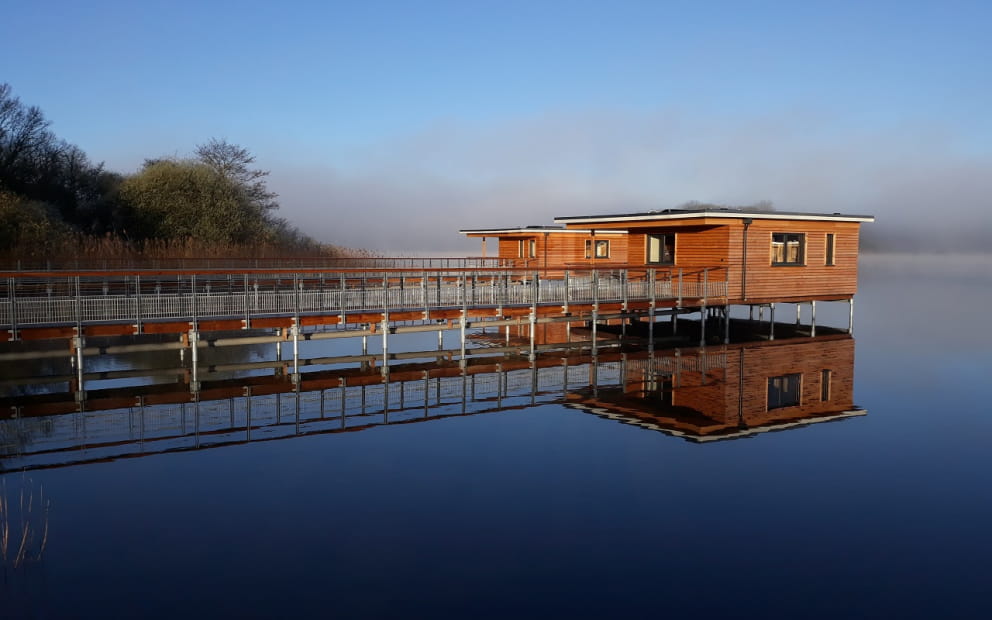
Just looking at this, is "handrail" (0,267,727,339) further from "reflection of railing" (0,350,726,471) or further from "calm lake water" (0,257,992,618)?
"calm lake water" (0,257,992,618)

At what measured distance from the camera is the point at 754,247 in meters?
28.6

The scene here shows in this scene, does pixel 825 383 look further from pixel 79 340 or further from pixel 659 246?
pixel 79 340

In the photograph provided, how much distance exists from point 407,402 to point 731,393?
771 centimetres

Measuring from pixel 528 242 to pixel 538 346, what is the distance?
13.7 metres

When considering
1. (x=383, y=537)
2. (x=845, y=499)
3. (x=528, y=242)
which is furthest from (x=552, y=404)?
(x=528, y=242)

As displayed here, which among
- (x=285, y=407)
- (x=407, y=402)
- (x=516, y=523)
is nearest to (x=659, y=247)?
(x=407, y=402)

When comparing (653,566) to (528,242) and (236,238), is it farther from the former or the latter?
(236,238)

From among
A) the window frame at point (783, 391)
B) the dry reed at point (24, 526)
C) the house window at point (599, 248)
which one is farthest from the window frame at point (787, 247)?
the dry reed at point (24, 526)

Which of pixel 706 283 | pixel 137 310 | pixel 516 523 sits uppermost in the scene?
pixel 706 283

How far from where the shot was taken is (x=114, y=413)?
52.6 feet

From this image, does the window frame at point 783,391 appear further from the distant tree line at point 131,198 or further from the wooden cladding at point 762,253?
the distant tree line at point 131,198

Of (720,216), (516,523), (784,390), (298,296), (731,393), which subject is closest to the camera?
(516,523)

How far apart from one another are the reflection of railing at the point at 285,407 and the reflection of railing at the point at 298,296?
1811mm

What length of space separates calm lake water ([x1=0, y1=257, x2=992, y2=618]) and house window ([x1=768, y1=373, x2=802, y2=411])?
6.08 ft
